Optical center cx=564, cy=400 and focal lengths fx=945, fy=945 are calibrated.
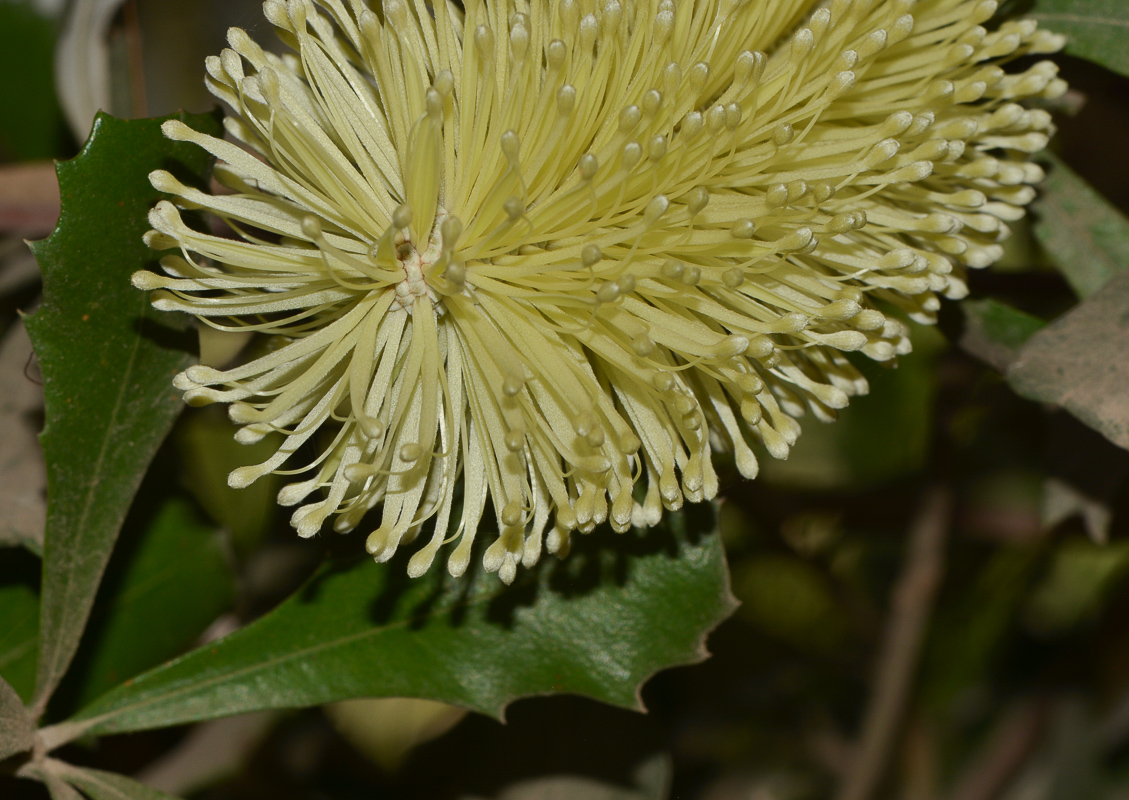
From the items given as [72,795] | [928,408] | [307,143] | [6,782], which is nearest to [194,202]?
[307,143]

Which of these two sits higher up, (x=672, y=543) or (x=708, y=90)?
(x=708, y=90)

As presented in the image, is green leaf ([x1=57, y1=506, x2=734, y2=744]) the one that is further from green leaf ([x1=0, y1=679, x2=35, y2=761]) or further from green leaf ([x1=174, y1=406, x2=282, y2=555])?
green leaf ([x1=174, y1=406, x2=282, y2=555])

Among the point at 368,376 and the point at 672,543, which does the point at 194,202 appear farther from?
the point at 672,543

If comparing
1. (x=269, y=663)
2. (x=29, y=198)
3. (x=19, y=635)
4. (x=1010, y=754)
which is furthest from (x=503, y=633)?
(x=1010, y=754)

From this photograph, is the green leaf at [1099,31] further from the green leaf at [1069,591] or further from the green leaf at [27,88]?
the green leaf at [27,88]

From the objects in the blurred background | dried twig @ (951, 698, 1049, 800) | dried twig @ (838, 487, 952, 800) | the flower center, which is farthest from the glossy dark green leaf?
dried twig @ (951, 698, 1049, 800)

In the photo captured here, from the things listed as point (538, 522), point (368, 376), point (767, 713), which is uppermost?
point (368, 376)

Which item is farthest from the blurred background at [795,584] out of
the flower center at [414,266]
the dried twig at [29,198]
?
the flower center at [414,266]
